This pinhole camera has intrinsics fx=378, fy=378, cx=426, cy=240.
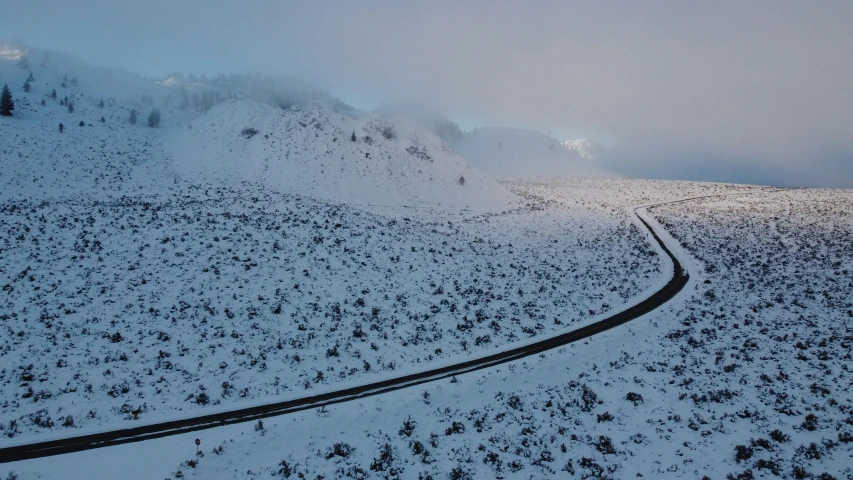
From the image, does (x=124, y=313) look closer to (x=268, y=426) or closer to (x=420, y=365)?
(x=268, y=426)

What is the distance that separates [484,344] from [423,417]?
23.1 ft

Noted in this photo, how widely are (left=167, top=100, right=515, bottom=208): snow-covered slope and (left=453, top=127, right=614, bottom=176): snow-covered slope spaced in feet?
218

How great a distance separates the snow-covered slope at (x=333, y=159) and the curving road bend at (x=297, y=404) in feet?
123

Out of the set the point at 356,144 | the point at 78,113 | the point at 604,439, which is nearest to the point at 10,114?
the point at 78,113

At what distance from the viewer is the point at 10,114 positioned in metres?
64.0

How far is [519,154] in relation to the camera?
151 meters

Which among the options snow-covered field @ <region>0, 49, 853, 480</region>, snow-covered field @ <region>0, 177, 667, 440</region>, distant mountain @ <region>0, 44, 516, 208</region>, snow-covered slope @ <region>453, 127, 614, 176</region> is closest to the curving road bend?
snow-covered field @ <region>0, 49, 853, 480</region>

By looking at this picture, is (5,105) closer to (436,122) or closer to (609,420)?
(609,420)

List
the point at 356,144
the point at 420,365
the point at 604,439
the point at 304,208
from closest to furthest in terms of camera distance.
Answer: the point at 604,439, the point at 420,365, the point at 304,208, the point at 356,144

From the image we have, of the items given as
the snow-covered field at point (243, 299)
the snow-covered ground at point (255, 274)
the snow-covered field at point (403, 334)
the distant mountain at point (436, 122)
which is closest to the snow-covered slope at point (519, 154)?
the distant mountain at point (436, 122)

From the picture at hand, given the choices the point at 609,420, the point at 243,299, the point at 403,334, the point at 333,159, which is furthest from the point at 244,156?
the point at 609,420

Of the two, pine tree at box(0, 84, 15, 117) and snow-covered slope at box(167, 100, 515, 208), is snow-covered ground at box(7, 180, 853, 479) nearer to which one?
snow-covered slope at box(167, 100, 515, 208)

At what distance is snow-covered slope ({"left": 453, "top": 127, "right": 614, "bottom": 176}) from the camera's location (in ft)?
456

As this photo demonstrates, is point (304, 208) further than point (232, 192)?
No
